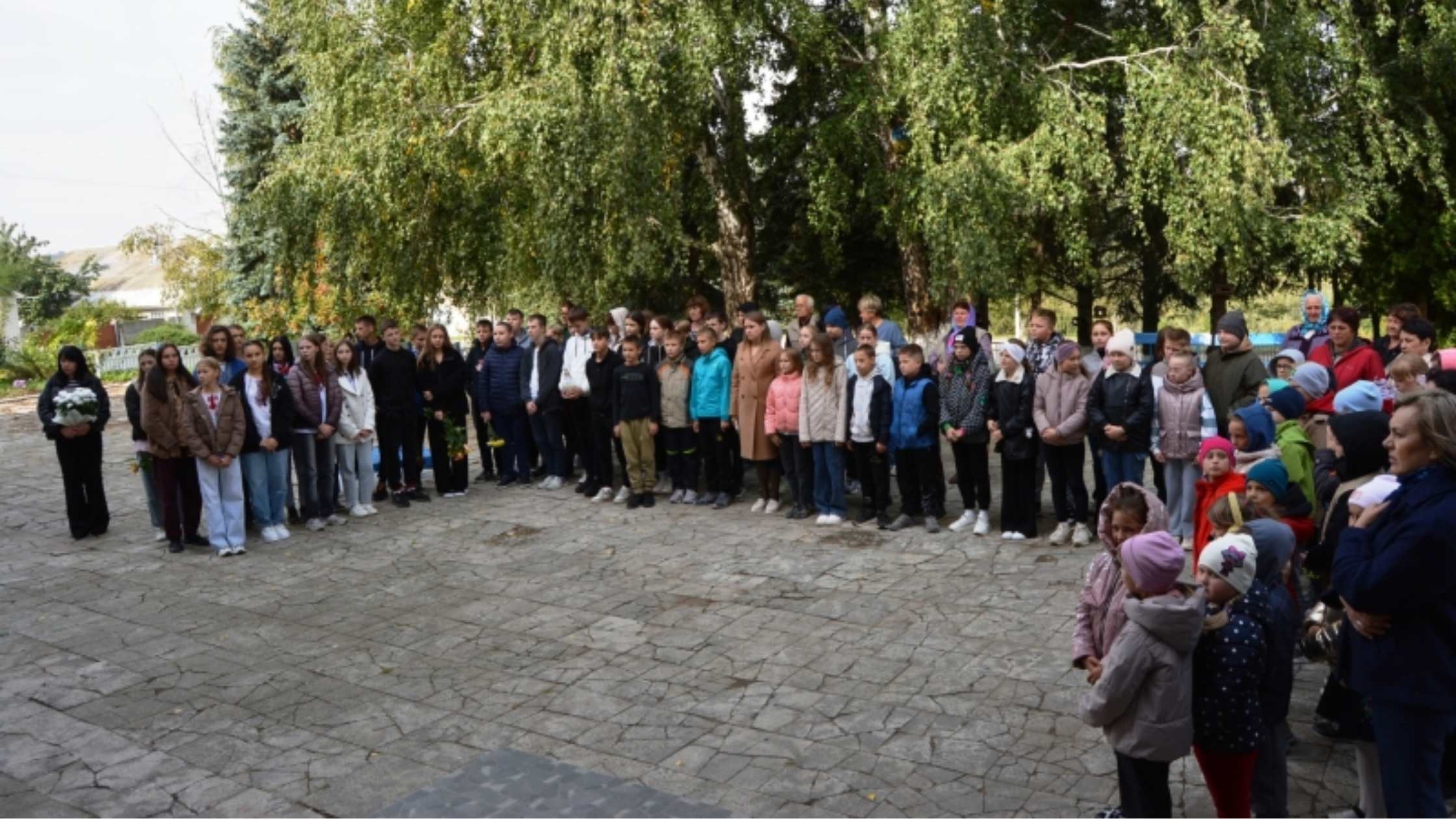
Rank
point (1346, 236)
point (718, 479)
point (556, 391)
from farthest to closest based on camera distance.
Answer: point (1346, 236)
point (556, 391)
point (718, 479)

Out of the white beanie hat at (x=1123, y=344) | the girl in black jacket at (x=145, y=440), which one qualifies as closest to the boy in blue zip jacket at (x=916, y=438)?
the white beanie hat at (x=1123, y=344)

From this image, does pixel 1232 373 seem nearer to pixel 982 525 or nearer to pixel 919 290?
pixel 982 525

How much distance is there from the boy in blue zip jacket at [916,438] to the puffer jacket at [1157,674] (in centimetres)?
568

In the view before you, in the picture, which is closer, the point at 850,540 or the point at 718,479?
the point at 850,540

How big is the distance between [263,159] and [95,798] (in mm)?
25132

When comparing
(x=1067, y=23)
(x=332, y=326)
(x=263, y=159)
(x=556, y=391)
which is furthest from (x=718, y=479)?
(x=263, y=159)

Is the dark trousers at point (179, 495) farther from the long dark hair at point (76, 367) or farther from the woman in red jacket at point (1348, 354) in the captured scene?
the woman in red jacket at point (1348, 354)

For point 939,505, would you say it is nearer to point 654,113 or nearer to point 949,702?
point 949,702

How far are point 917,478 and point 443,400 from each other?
525cm

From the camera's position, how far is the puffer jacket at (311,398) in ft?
34.8

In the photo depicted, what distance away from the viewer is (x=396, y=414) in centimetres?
1167

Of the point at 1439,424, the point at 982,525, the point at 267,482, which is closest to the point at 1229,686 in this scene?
the point at 1439,424

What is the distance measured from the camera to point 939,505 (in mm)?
9945

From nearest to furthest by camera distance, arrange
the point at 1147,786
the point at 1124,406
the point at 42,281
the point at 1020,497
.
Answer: the point at 1147,786 → the point at 1124,406 → the point at 1020,497 → the point at 42,281
